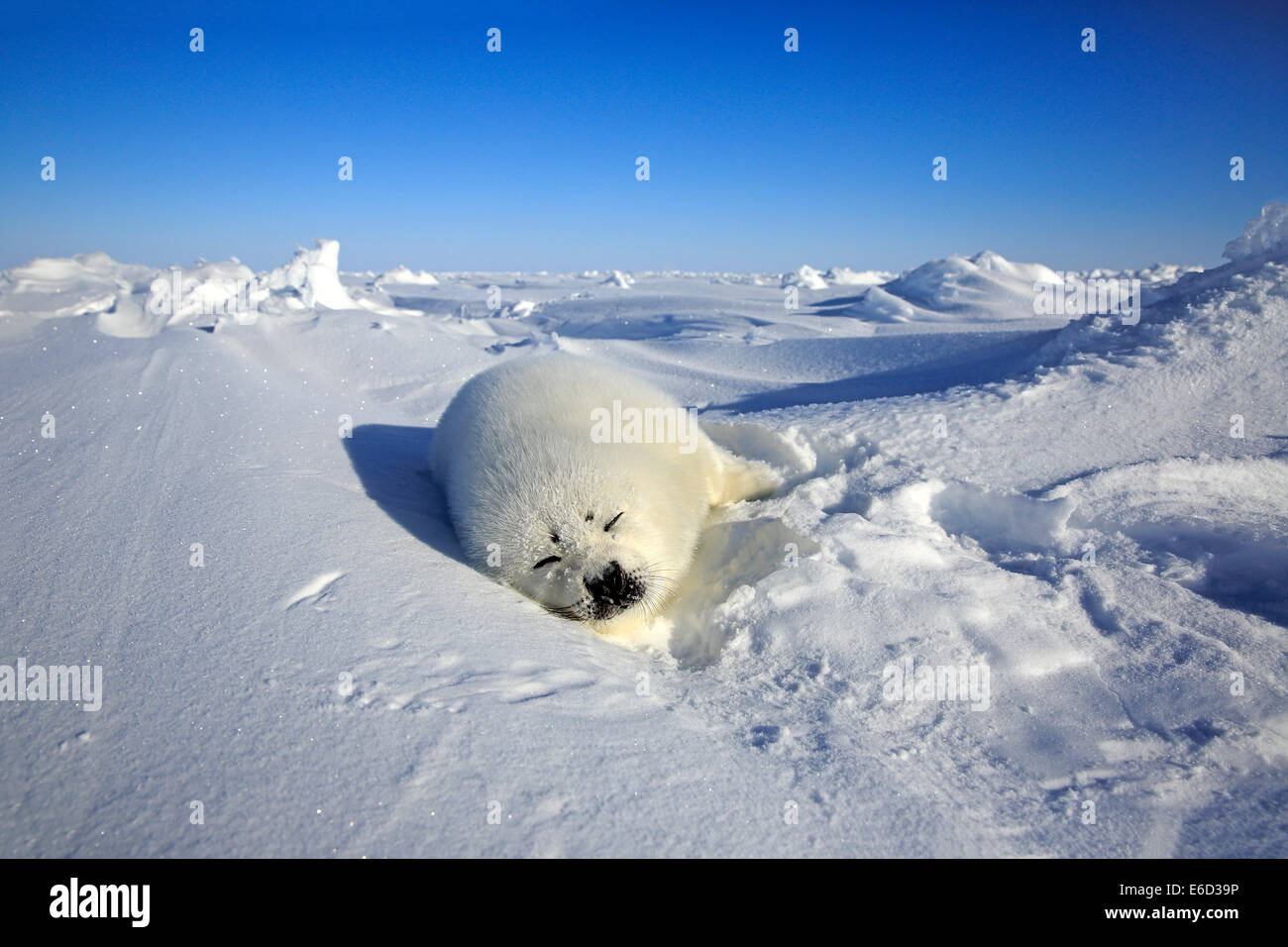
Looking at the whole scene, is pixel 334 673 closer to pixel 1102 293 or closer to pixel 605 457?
pixel 605 457

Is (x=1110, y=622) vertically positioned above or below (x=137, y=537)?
below

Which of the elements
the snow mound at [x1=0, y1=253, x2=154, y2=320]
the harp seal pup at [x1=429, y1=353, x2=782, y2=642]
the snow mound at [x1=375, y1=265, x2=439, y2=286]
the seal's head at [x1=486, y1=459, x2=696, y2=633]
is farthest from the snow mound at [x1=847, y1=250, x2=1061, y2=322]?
the snow mound at [x1=375, y1=265, x2=439, y2=286]

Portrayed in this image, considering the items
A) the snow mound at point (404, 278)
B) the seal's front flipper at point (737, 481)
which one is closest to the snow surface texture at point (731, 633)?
the seal's front flipper at point (737, 481)

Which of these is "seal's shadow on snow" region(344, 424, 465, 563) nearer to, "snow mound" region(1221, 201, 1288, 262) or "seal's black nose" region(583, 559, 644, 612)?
"seal's black nose" region(583, 559, 644, 612)

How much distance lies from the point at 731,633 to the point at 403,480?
1838mm

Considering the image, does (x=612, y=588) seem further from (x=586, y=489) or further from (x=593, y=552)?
(x=586, y=489)

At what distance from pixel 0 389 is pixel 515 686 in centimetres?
341

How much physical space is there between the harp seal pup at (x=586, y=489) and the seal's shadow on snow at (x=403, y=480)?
78 millimetres

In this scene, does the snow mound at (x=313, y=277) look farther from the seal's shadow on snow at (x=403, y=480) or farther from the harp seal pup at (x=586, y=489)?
the harp seal pup at (x=586, y=489)

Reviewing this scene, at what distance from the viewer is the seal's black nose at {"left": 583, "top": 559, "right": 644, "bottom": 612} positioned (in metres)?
2.33

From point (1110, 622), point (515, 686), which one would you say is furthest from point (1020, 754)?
point (515, 686)

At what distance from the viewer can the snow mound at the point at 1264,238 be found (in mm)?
3492

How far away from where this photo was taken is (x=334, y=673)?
1527mm

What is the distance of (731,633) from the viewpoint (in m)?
2.13
